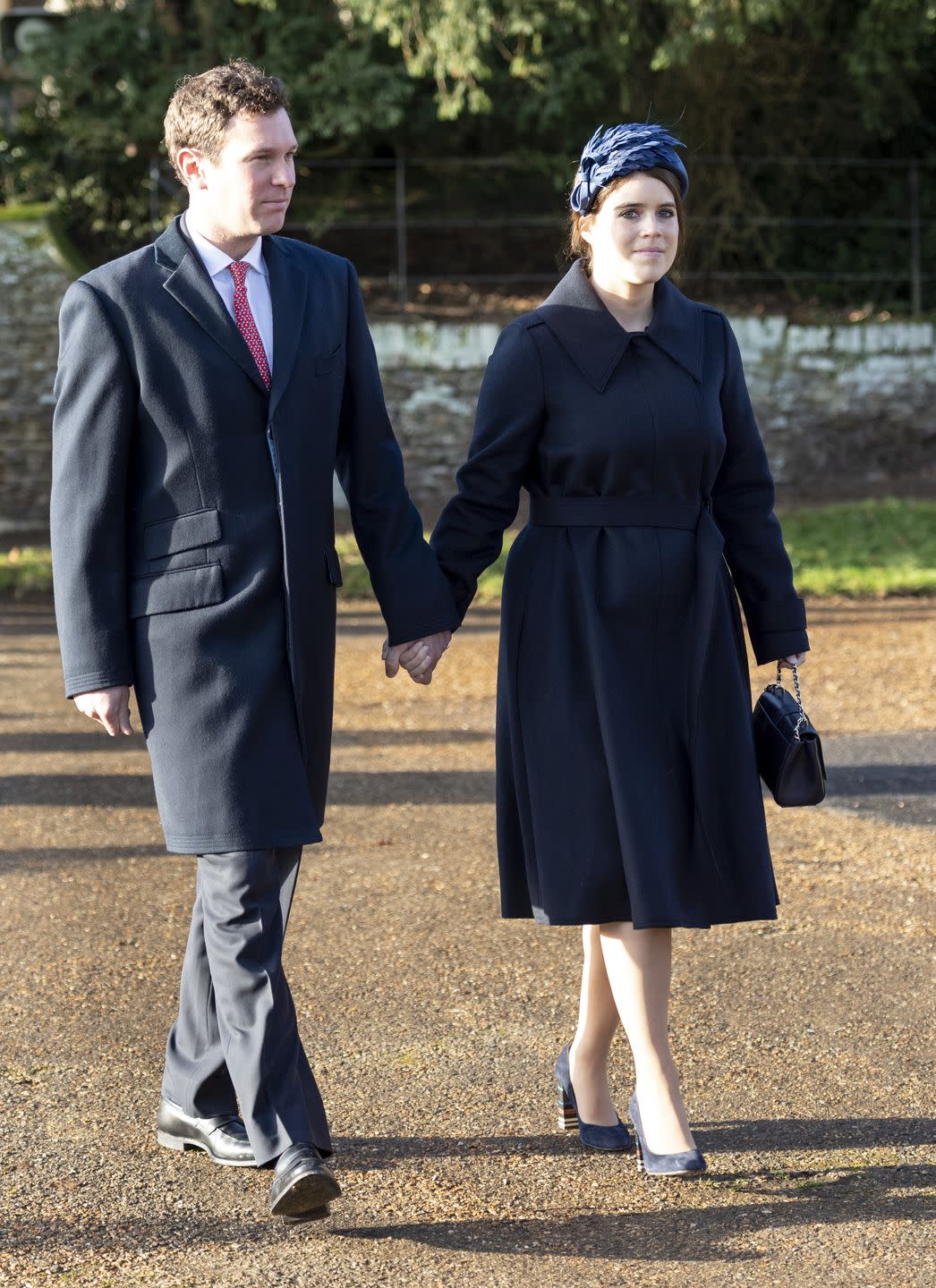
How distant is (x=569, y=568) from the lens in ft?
12.0

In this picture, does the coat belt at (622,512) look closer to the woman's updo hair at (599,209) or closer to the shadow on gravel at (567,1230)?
the woman's updo hair at (599,209)

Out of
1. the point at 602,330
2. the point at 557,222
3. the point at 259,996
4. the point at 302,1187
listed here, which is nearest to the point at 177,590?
the point at 259,996

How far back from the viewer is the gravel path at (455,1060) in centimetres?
324

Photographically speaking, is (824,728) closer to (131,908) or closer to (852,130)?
(131,908)

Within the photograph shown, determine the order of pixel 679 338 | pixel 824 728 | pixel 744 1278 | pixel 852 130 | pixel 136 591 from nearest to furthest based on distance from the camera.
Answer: pixel 744 1278 → pixel 136 591 → pixel 679 338 → pixel 824 728 → pixel 852 130

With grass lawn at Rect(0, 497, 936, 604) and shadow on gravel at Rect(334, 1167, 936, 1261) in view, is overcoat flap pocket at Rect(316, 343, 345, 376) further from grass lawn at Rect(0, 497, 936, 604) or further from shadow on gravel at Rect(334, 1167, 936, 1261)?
grass lawn at Rect(0, 497, 936, 604)

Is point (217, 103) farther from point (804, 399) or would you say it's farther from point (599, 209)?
point (804, 399)

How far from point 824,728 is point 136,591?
485 cm

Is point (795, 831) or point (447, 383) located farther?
point (447, 383)

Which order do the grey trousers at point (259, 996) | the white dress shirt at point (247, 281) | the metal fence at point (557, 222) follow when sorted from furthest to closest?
1. the metal fence at point (557, 222)
2. the white dress shirt at point (247, 281)
3. the grey trousers at point (259, 996)

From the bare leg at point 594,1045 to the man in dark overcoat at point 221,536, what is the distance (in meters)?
0.65

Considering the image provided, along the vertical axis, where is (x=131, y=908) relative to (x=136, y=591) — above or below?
below

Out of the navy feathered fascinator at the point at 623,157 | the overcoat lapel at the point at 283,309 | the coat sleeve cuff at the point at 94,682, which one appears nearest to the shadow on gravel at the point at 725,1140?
the coat sleeve cuff at the point at 94,682

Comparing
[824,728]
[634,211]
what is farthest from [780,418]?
[634,211]
